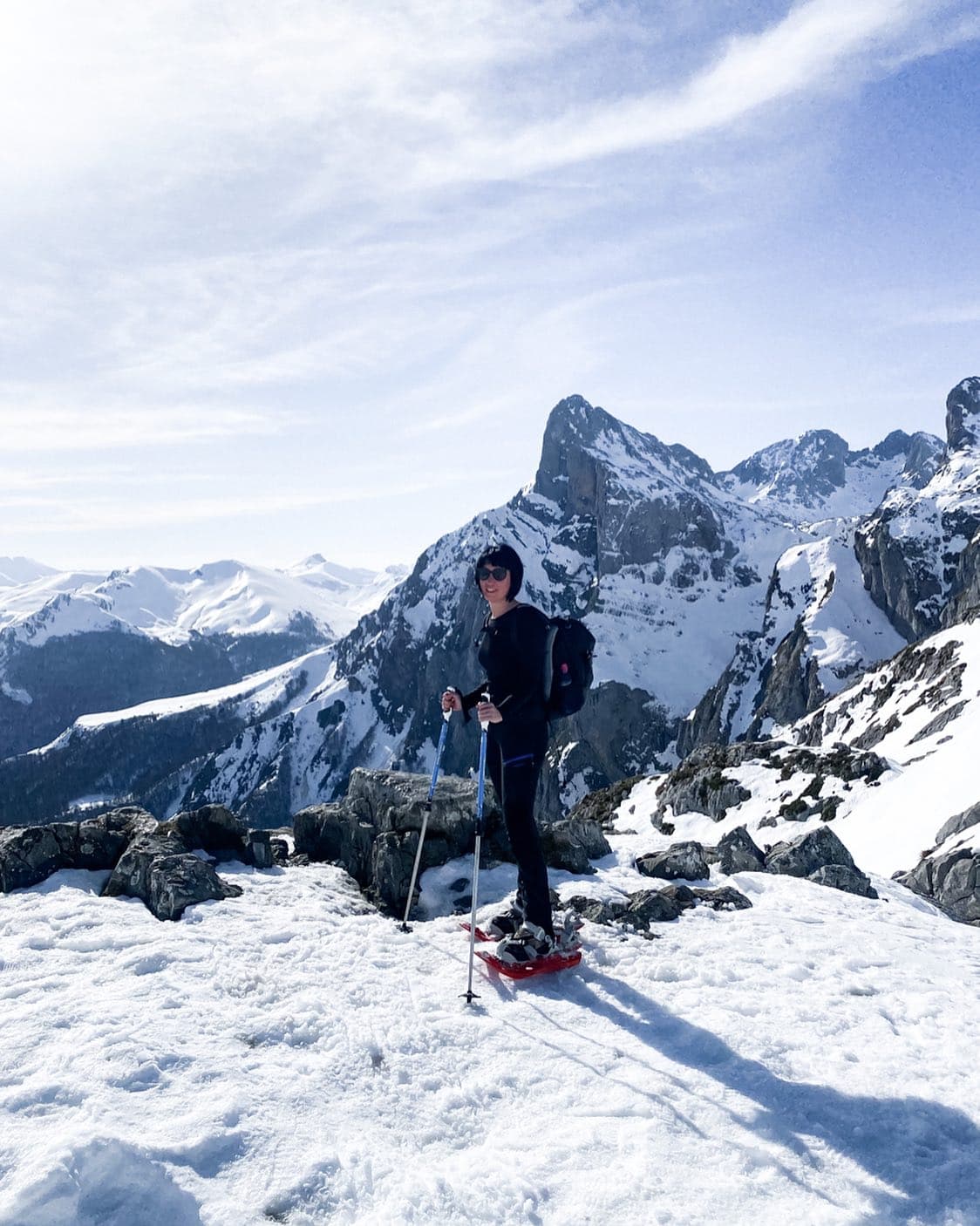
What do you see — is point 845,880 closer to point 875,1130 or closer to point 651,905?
point 651,905

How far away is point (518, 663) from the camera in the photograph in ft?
27.0

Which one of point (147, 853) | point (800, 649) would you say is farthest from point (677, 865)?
point (800, 649)

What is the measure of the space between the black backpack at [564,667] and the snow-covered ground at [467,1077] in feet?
9.47

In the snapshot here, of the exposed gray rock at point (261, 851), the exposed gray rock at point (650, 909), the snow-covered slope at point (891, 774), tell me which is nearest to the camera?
the exposed gray rock at point (650, 909)

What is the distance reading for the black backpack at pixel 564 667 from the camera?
814 centimetres

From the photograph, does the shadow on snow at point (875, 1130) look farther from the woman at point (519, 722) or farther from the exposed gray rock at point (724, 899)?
the exposed gray rock at point (724, 899)

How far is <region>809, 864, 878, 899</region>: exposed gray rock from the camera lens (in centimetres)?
1284

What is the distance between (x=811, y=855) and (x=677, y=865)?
3990 mm

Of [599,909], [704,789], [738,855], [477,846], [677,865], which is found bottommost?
[704,789]

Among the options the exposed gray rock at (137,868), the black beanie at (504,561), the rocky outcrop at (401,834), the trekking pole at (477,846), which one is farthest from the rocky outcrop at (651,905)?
the exposed gray rock at (137,868)

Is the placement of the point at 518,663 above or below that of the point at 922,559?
below

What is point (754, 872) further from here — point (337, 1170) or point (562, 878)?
point (337, 1170)

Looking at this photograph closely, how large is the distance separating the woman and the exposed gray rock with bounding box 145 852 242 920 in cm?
408

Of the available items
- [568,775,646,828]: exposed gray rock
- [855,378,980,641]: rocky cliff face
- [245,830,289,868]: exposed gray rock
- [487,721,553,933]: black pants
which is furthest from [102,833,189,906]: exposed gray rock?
[855,378,980,641]: rocky cliff face
